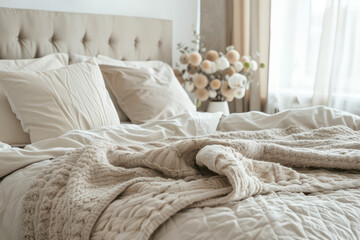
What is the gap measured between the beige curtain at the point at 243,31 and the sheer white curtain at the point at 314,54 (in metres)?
0.06

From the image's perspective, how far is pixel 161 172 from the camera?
1.25 metres

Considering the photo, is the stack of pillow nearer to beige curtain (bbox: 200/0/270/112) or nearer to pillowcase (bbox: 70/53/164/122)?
pillowcase (bbox: 70/53/164/122)

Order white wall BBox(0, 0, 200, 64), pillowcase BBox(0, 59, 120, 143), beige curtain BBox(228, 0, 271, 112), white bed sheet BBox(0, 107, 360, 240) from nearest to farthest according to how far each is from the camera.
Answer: white bed sheet BBox(0, 107, 360, 240) → pillowcase BBox(0, 59, 120, 143) → white wall BBox(0, 0, 200, 64) → beige curtain BBox(228, 0, 271, 112)

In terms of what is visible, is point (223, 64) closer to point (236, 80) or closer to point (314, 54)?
point (236, 80)

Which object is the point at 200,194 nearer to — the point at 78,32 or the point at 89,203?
the point at 89,203

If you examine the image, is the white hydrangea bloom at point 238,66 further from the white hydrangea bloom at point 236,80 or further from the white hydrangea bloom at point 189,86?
the white hydrangea bloom at point 189,86

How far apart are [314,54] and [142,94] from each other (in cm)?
131

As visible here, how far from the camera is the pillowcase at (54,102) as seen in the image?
199cm

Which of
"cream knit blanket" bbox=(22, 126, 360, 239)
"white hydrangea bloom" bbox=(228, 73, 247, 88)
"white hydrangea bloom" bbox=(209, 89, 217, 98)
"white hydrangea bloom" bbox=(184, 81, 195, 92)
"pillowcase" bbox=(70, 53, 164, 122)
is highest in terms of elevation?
"pillowcase" bbox=(70, 53, 164, 122)

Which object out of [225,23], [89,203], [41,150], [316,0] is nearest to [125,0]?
[225,23]

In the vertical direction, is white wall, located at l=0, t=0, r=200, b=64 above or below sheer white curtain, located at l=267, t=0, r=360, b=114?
above

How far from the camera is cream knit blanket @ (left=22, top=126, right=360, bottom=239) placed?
3.29 ft

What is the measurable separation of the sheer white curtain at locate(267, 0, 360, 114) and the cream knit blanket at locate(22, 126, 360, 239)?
5.37 ft

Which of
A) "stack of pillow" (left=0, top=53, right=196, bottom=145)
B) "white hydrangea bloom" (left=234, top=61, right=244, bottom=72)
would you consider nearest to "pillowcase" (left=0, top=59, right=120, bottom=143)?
"stack of pillow" (left=0, top=53, right=196, bottom=145)
